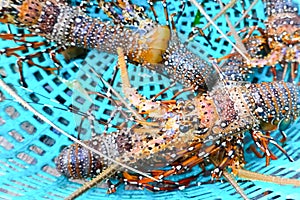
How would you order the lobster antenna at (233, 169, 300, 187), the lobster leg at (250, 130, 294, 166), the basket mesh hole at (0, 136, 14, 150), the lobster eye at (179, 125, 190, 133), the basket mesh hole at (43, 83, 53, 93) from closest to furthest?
1. the lobster antenna at (233, 169, 300, 187)
2. the lobster eye at (179, 125, 190, 133)
3. the lobster leg at (250, 130, 294, 166)
4. the basket mesh hole at (0, 136, 14, 150)
5. the basket mesh hole at (43, 83, 53, 93)

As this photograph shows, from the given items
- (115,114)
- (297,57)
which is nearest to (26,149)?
(115,114)

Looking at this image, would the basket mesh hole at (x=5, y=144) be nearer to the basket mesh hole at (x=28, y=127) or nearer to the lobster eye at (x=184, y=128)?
the basket mesh hole at (x=28, y=127)

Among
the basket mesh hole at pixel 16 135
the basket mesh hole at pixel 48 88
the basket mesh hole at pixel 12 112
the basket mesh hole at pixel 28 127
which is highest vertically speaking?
the basket mesh hole at pixel 48 88

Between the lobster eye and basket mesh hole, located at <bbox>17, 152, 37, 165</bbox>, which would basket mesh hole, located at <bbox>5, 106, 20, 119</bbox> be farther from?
the lobster eye

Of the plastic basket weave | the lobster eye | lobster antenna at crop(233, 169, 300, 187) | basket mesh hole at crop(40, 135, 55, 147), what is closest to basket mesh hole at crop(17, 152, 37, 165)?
the plastic basket weave

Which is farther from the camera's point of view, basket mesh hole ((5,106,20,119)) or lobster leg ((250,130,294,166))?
basket mesh hole ((5,106,20,119))

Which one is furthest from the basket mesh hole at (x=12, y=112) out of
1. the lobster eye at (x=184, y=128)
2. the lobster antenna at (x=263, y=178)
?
the lobster antenna at (x=263, y=178)

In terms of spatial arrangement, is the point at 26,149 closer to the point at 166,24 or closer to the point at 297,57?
the point at 166,24

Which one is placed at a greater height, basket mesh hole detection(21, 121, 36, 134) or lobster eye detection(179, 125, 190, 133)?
lobster eye detection(179, 125, 190, 133)
